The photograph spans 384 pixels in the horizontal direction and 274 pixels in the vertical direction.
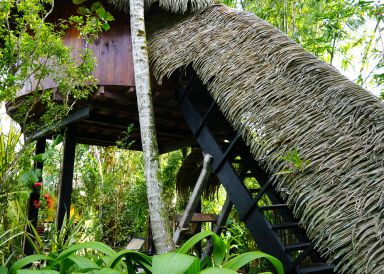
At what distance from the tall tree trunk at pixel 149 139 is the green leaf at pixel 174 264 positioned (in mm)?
1523

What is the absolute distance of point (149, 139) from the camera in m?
3.01

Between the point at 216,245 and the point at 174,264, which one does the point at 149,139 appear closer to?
the point at 216,245

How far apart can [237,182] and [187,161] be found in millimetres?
2517

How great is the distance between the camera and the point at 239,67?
10.7 ft

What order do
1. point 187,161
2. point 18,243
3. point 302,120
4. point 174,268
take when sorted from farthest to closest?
1. point 187,161
2. point 18,243
3. point 302,120
4. point 174,268

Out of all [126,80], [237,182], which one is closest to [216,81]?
[237,182]

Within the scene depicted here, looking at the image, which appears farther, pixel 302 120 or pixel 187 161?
pixel 187 161

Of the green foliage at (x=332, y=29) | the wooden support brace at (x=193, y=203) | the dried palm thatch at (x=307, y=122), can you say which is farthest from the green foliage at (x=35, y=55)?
the green foliage at (x=332, y=29)

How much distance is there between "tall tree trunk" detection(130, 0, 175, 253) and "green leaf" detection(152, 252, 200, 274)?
152 centimetres

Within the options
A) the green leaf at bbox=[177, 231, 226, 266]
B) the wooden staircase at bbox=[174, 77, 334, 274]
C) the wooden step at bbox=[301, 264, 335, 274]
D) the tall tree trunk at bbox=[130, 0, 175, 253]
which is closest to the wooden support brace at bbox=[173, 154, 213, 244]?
the wooden staircase at bbox=[174, 77, 334, 274]

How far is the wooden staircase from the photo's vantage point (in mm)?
2668

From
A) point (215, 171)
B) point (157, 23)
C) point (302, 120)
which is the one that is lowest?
point (215, 171)

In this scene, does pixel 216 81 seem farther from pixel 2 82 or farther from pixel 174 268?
pixel 174 268

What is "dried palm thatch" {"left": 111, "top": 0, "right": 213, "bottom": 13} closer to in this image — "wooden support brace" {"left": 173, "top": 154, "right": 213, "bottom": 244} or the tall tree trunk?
the tall tree trunk
